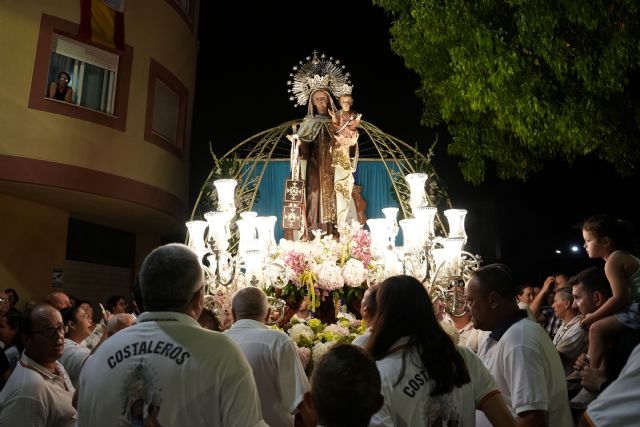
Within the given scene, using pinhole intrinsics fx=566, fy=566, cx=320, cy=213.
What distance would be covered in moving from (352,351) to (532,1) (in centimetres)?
707

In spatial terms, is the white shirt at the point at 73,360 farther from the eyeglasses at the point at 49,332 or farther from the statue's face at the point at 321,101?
the statue's face at the point at 321,101

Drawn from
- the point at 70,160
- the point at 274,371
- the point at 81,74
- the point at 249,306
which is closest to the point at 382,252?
the point at 249,306

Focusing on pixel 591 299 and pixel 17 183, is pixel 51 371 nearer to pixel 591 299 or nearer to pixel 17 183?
pixel 591 299

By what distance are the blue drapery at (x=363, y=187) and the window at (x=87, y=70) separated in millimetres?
3398

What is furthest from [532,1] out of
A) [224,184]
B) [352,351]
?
[352,351]

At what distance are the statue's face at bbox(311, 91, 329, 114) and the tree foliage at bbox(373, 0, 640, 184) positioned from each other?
1968 mm

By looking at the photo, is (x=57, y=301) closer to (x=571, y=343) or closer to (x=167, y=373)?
(x=167, y=373)

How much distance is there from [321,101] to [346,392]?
25.0 feet

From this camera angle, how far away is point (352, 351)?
1.93m

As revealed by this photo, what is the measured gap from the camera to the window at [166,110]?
39.3 ft

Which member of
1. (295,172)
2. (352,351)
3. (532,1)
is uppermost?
(532,1)

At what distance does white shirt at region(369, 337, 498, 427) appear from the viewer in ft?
7.77

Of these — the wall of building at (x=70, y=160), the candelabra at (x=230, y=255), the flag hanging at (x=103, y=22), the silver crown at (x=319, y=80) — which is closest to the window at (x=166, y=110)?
the wall of building at (x=70, y=160)

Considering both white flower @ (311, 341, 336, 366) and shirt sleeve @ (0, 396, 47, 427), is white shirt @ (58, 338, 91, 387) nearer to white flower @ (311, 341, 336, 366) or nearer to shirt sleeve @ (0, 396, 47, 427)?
shirt sleeve @ (0, 396, 47, 427)
